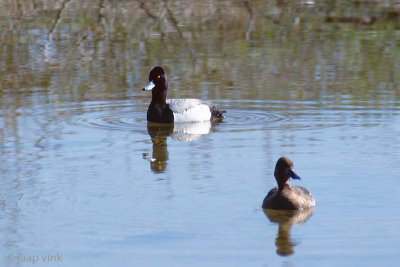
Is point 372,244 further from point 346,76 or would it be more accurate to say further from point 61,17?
point 61,17

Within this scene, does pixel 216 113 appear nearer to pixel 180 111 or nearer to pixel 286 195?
pixel 180 111

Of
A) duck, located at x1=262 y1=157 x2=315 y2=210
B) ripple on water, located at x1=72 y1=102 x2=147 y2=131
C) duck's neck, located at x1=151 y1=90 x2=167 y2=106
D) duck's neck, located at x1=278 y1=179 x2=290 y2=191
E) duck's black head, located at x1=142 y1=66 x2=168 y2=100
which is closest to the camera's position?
duck, located at x1=262 y1=157 x2=315 y2=210

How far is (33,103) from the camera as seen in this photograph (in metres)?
16.2

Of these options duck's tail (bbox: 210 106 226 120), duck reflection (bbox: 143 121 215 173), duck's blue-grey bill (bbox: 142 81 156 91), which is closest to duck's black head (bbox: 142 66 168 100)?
duck's blue-grey bill (bbox: 142 81 156 91)

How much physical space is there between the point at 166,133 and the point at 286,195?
5234 mm

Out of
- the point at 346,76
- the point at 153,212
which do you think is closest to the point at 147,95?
the point at 346,76

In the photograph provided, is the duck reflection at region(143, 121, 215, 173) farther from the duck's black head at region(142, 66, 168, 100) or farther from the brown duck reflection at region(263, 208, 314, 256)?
the brown duck reflection at region(263, 208, 314, 256)

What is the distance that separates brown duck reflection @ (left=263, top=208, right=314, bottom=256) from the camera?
8.44 metres

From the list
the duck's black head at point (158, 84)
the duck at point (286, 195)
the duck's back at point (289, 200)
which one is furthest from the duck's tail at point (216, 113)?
the duck's back at point (289, 200)

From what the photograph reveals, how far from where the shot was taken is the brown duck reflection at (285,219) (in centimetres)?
844

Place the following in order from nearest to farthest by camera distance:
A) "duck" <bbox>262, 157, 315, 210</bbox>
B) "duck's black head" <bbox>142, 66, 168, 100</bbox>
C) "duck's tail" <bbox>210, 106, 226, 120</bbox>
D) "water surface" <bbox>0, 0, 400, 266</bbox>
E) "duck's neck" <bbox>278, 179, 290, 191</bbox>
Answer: "water surface" <bbox>0, 0, 400, 266</bbox>, "duck" <bbox>262, 157, 315, 210</bbox>, "duck's neck" <bbox>278, 179, 290, 191</bbox>, "duck's tail" <bbox>210, 106, 226, 120</bbox>, "duck's black head" <bbox>142, 66, 168, 100</bbox>

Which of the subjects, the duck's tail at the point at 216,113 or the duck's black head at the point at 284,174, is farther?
the duck's tail at the point at 216,113

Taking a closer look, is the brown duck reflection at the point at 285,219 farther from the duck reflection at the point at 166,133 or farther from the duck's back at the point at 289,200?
the duck reflection at the point at 166,133

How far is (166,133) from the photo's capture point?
14.5 m
